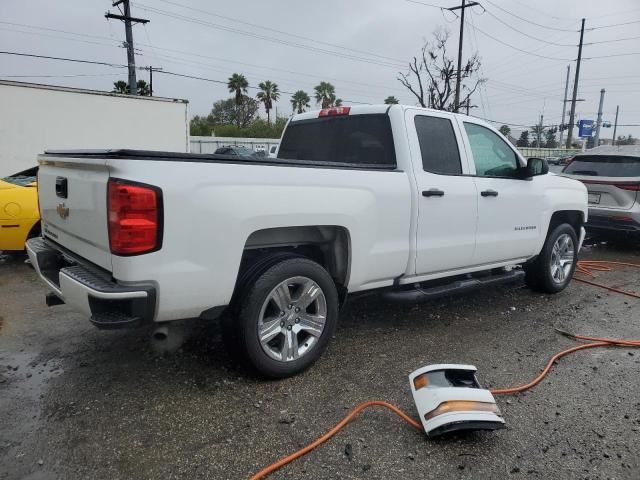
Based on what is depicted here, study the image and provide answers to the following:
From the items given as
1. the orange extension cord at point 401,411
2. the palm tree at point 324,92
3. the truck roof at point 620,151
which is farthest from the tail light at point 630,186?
the palm tree at point 324,92

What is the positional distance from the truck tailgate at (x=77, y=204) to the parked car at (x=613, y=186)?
7865 millimetres

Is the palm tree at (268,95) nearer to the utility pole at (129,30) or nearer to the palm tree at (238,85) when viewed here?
the palm tree at (238,85)

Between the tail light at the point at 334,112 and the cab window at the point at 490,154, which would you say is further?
the cab window at the point at 490,154

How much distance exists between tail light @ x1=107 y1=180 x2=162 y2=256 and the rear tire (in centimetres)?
433

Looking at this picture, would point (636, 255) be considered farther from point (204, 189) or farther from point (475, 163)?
point (204, 189)

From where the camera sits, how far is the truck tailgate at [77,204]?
2.69 meters

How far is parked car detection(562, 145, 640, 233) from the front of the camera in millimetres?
7684

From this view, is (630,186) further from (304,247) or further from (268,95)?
(268,95)

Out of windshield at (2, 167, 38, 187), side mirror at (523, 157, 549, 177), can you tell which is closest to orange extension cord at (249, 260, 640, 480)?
side mirror at (523, 157, 549, 177)

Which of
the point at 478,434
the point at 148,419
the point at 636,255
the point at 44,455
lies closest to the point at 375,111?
the point at 478,434

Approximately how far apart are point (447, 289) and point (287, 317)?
62.5 inches

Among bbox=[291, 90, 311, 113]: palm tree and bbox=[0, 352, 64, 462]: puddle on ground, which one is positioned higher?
bbox=[291, 90, 311, 113]: palm tree

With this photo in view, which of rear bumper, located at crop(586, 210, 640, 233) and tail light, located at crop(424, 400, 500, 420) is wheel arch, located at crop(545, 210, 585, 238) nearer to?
rear bumper, located at crop(586, 210, 640, 233)

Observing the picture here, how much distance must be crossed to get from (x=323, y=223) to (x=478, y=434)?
1.59 m
